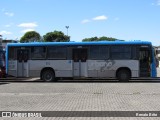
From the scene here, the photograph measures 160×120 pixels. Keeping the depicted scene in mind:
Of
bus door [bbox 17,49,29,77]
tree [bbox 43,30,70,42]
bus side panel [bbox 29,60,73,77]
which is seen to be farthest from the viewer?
tree [bbox 43,30,70,42]

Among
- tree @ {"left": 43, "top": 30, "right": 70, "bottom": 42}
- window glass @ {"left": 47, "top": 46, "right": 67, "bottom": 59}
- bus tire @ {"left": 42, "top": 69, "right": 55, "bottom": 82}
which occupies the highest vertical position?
tree @ {"left": 43, "top": 30, "right": 70, "bottom": 42}

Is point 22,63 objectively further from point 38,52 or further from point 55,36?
point 55,36

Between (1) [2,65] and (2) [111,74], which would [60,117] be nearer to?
(2) [111,74]

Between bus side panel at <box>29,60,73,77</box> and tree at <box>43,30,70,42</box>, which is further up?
tree at <box>43,30,70,42</box>

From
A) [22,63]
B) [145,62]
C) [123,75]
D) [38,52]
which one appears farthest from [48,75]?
[145,62]

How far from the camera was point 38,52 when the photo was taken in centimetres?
2820

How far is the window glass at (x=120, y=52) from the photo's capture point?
2719 cm

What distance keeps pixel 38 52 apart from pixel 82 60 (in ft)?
10.6

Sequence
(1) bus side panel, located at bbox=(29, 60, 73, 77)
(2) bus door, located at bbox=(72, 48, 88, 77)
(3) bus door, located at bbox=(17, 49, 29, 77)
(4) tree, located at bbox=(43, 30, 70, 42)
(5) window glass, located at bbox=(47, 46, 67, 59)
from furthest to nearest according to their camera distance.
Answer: (4) tree, located at bbox=(43, 30, 70, 42) → (3) bus door, located at bbox=(17, 49, 29, 77) → (5) window glass, located at bbox=(47, 46, 67, 59) → (1) bus side panel, located at bbox=(29, 60, 73, 77) → (2) bus door, located at bbox=(72, 48, 88, 77)

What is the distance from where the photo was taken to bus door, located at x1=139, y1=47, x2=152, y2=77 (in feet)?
88.1

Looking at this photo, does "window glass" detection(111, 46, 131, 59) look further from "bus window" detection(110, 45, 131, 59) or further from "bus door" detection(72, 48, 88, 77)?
"bus door" detection(72, 48, 88, 77)

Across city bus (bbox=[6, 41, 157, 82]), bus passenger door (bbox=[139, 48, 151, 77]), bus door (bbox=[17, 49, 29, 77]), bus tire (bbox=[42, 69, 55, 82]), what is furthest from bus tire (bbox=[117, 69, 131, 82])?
bus door (bbox=[17, 49, 29, 77])

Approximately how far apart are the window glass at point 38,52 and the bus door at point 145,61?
22.3 feet

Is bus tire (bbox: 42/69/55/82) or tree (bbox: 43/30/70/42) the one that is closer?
bus tire (bbox: 42/69/55/82)
